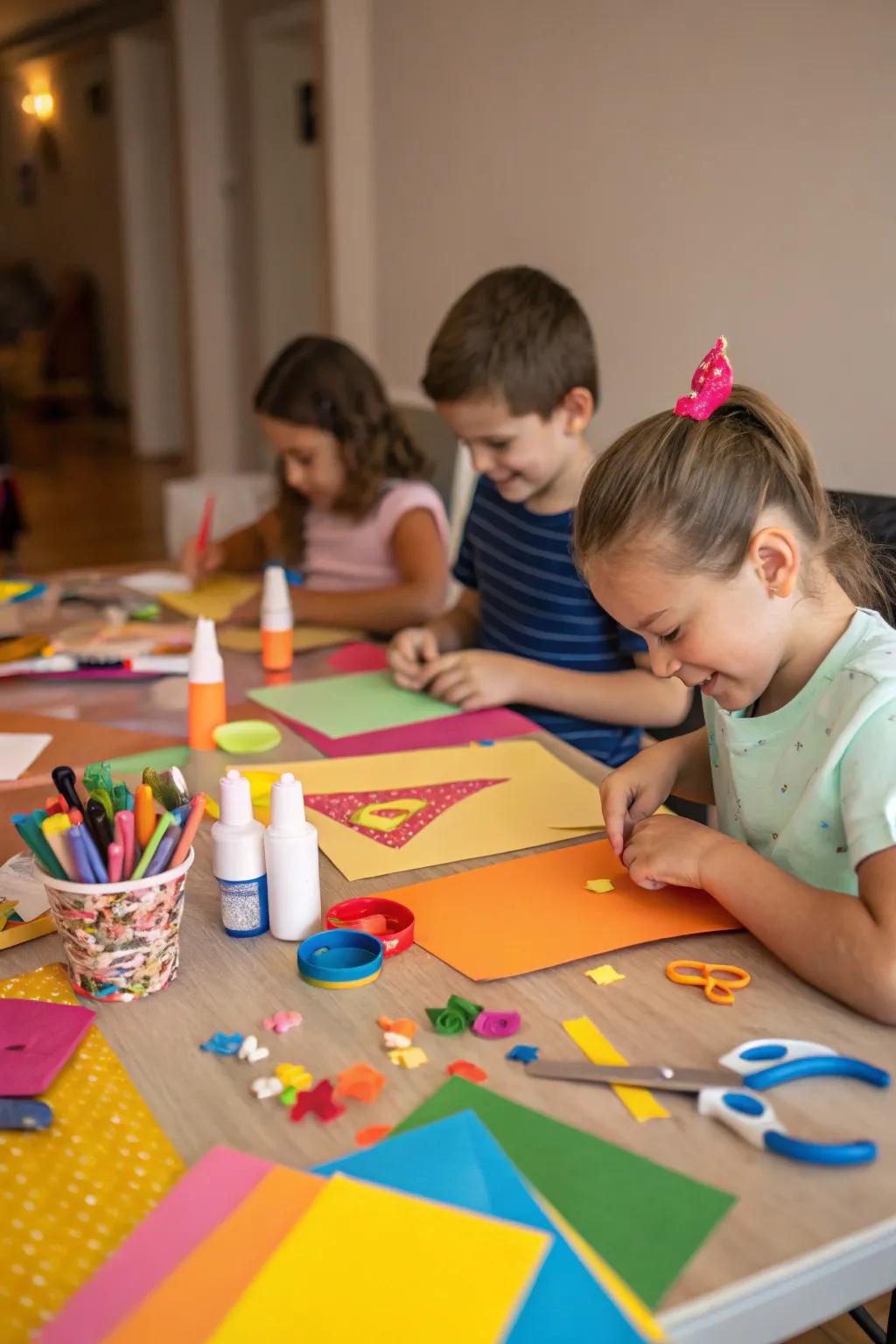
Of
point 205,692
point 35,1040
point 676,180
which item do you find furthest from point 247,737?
point 676,180

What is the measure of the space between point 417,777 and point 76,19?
7737 mm

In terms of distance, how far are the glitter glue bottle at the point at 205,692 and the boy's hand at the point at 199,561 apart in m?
0.82

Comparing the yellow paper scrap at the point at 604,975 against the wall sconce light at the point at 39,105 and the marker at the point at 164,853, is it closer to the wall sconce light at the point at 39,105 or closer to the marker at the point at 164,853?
the marker at the point at 164,853

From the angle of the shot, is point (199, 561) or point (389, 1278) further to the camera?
point (199, 561)

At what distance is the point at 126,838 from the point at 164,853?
0.03m

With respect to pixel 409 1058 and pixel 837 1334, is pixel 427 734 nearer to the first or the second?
pixel 409 1058

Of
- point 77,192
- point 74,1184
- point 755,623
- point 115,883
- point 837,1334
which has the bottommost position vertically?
point 837,1334

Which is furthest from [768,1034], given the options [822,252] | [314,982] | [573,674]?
[822,252]

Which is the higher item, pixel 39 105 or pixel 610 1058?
pixel 39 105

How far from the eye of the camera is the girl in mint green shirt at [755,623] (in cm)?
90

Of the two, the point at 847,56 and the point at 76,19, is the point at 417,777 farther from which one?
the point at 76,19

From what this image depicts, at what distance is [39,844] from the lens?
0.80 meters

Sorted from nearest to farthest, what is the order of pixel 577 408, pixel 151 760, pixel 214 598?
pixel 151 760, pixel 577 408, pixel 214 598

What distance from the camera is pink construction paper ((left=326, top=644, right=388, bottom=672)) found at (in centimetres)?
169
